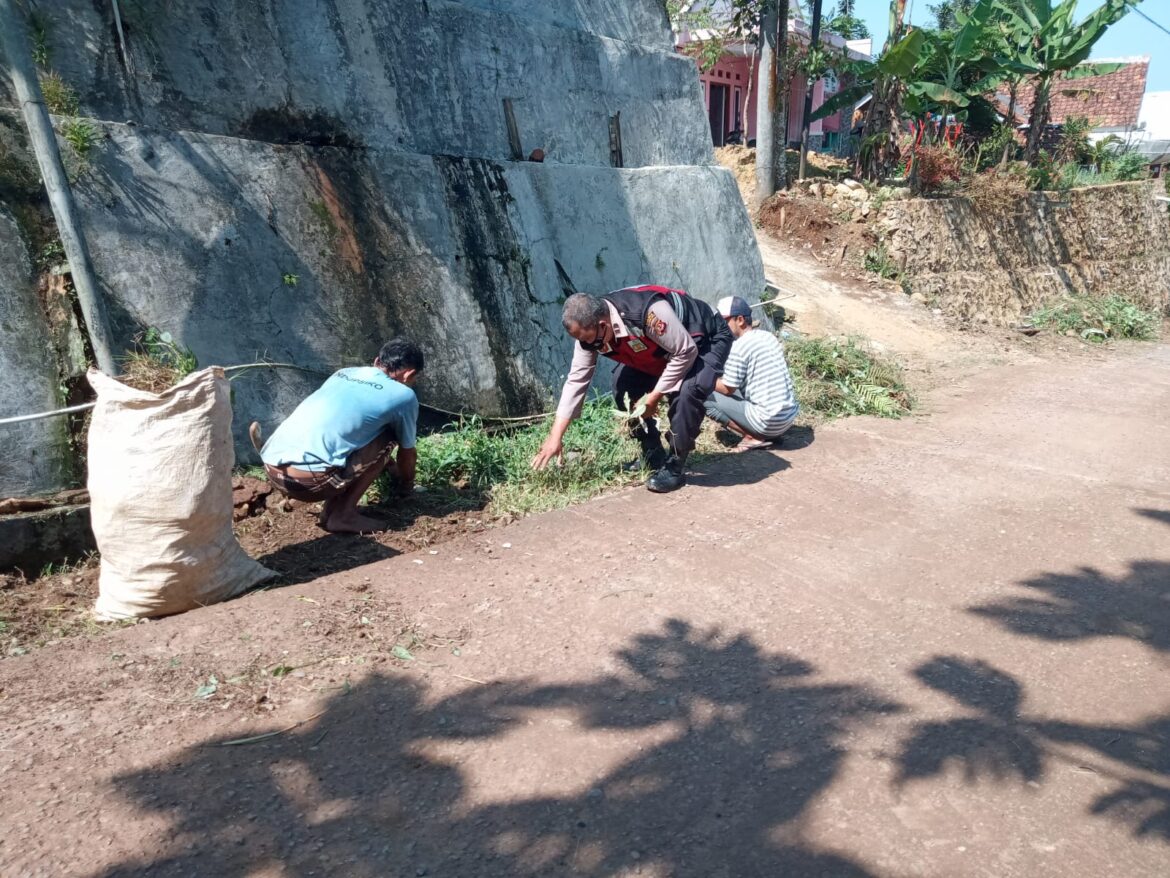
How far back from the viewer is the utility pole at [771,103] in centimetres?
1224

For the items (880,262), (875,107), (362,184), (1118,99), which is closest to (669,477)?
(362,184)

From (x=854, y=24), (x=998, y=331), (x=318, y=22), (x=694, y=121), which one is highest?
(x=854, y=24)

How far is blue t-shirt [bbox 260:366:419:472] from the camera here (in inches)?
172

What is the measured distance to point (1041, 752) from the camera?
2.76 m

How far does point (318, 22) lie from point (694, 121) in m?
4.42

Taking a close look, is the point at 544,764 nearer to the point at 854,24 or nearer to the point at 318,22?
the point at 318,22

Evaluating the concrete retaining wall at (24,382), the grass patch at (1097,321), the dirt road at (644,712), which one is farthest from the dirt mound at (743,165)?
the concrete retaining wall at (24,382)

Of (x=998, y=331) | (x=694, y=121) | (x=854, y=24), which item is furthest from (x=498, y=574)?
(x=854, y=24)

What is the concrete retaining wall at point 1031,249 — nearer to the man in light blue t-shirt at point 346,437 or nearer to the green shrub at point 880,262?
the green shrub at point 880,262

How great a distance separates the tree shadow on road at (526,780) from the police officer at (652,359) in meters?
2.06

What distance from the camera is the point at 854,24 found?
18578 mm

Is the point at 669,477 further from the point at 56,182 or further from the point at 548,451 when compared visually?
the point at 56,182

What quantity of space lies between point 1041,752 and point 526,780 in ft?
5.43

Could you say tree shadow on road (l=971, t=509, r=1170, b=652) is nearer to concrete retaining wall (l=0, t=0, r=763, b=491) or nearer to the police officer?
the police officer
